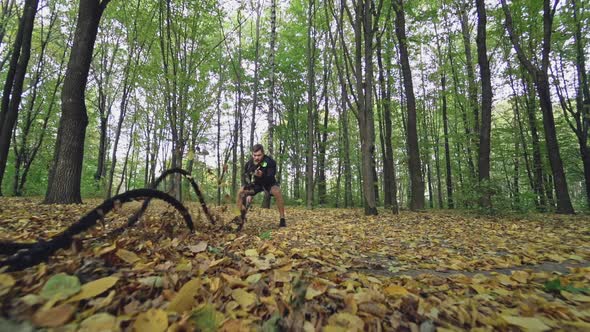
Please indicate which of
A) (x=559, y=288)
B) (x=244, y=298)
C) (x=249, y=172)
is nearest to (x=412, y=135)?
(x=249, y=172)

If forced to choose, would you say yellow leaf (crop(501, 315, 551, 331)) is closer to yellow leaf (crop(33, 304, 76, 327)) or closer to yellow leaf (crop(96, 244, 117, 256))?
yellow leaf (crop(33, 304, 76, 327))

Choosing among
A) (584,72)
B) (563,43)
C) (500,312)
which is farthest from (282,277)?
(563,43)

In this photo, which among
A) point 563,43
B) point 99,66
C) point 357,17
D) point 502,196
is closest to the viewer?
point 502,196

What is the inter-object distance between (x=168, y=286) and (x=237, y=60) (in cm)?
1841

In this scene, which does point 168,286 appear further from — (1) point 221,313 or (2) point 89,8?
(2) point 89,8

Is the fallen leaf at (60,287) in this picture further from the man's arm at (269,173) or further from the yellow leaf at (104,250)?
the man's arm at (269,173)

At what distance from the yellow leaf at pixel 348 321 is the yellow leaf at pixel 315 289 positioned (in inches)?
6.9

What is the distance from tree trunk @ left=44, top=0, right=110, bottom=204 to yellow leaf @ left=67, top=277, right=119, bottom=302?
5665 millimetres

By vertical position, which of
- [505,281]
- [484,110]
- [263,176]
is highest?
[484,110]

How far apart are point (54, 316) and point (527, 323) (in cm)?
167

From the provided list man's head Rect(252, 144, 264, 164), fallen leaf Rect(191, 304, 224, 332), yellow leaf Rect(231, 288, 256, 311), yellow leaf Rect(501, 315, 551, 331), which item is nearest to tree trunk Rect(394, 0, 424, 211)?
man's head Rect(252, 144, 264, 164)

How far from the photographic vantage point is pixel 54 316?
74cm

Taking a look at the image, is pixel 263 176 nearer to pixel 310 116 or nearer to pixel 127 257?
pixel 127 257

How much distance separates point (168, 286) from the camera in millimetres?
1104
